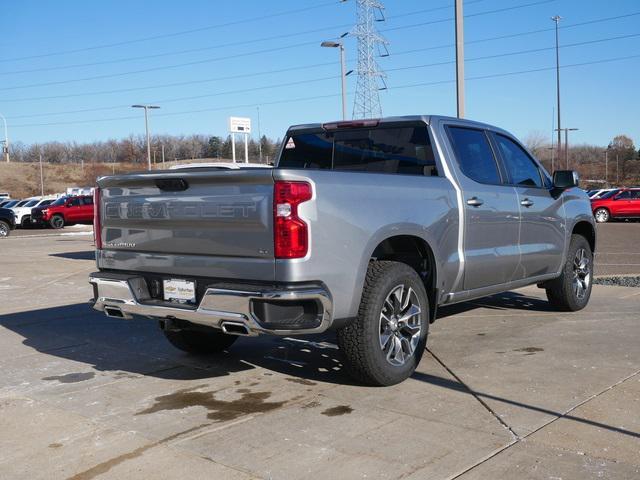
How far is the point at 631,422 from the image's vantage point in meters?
4.23

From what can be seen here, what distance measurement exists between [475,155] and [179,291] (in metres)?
2.98

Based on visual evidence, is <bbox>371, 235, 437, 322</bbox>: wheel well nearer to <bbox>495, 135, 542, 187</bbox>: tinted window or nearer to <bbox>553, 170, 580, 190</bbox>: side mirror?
<bbox>495, 135, 542, 187</bbox>: tinted window

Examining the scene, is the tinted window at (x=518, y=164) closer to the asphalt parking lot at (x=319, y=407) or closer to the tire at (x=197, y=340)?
the asphalt parking lot at (x=319, y=407)

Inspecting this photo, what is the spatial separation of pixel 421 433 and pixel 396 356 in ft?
3.58

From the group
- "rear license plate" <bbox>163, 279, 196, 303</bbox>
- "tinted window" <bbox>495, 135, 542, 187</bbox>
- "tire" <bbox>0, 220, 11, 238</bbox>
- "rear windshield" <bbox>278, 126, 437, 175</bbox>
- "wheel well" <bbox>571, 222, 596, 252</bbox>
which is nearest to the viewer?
"rear license plate" <bbox>163, 279, 196, 303</bbox>

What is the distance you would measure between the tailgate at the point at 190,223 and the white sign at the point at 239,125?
16226 millimetres

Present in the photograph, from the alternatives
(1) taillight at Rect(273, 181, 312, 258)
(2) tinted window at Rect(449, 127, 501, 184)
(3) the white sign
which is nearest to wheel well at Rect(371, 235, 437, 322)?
(2) tinted window at Rect(449, 127, 501, 184)

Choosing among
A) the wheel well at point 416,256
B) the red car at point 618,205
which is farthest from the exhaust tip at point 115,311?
the red car at point 618,205

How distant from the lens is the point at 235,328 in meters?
4.55

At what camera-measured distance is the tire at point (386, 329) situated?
4836mm

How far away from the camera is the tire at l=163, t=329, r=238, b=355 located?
6.15 metres

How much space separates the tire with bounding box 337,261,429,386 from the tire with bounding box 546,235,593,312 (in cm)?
288

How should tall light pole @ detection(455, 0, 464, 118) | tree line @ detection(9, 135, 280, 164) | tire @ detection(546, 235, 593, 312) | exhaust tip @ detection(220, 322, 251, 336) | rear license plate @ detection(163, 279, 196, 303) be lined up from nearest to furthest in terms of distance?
exhaust tip @ detection(220, 322, 251, 336) → rear license plate @ detection(163, 279, 196, 303) → tire @ detection(546, 235, 593, 312) → tall light pole @ detection(455, 0, 464, 118) → tree line @ detection(9, 135, 280, 164)

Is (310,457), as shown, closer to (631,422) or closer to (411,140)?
(631,422)
